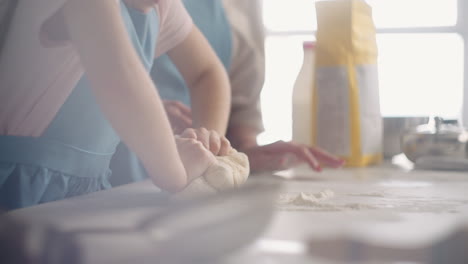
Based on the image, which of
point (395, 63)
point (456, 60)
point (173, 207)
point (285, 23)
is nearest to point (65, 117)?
point (173, 207)

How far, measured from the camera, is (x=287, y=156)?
0.71 meters

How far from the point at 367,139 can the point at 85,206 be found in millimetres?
608

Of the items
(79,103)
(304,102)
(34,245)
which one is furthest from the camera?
(304,102)

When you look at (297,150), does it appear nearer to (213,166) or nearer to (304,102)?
(304,102)

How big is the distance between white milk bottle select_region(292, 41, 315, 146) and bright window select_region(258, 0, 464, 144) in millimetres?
12

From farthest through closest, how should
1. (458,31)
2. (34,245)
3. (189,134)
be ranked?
(458,31) → (189,134) → (34,245)

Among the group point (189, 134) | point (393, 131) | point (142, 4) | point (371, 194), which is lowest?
point (393, 131)

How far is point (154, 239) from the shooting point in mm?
166

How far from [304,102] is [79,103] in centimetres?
61

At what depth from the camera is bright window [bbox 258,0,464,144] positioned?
85 cm

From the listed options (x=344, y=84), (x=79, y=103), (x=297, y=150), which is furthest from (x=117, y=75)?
(x=344, y=84)

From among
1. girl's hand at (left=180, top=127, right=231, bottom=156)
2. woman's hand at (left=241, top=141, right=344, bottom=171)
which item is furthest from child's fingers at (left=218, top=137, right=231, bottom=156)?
woman's hand at (left=241, top=141, right=344, bottom=171)

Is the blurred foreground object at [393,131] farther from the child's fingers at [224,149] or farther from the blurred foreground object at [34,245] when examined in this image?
the blurred foreground object at [34,245]

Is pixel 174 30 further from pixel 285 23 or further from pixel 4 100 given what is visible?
pixel 285 23
